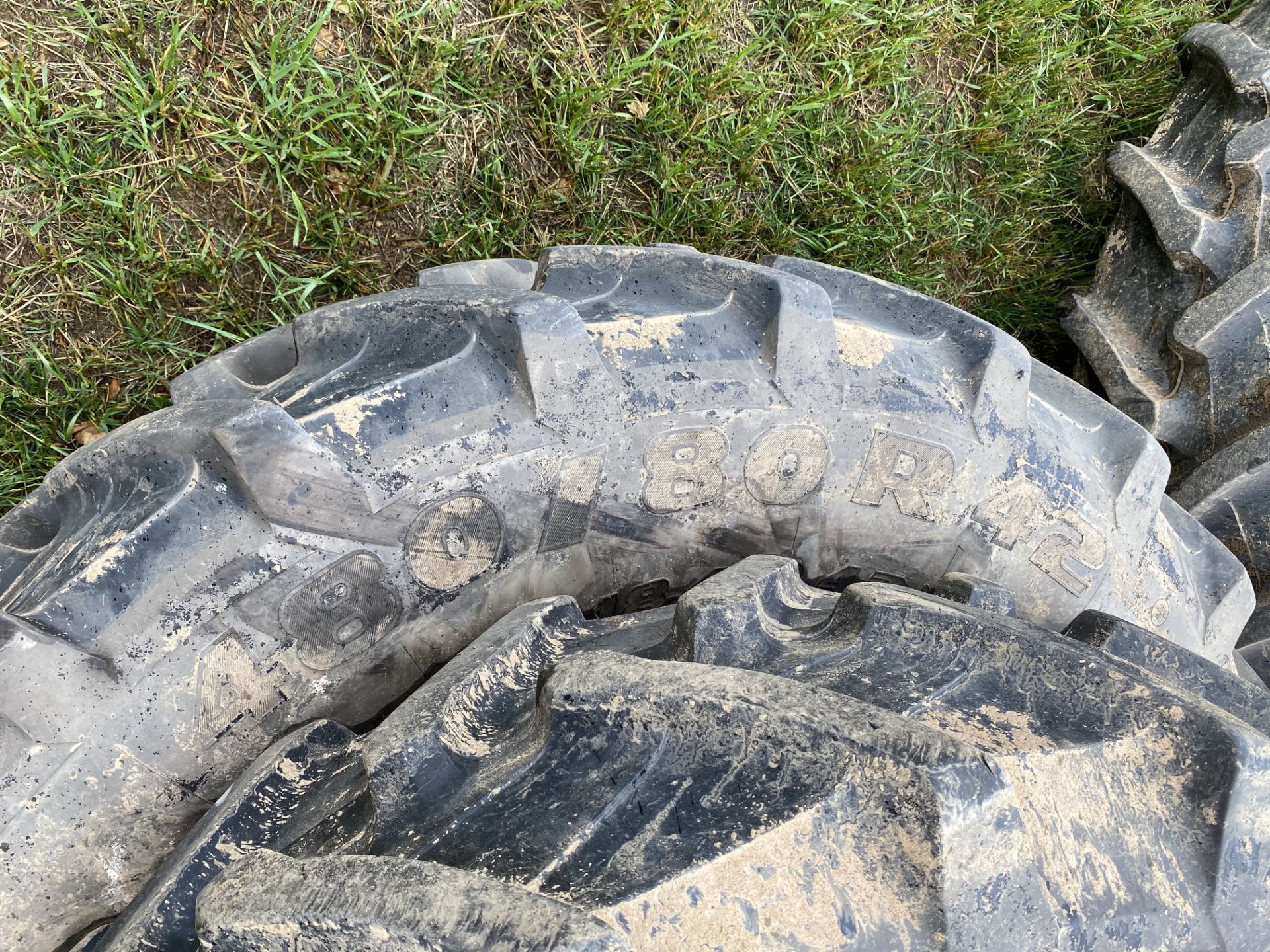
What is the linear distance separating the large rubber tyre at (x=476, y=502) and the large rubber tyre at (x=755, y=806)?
0.35ft

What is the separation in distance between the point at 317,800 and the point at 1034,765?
2.47ft

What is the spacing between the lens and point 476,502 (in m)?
1.16

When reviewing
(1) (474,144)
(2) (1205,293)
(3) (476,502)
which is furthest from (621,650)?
(2) (1205,293)

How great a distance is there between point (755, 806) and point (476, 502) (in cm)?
52

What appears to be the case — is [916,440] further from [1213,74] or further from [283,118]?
[1213,74]

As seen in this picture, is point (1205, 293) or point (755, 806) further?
point (1205, 293)

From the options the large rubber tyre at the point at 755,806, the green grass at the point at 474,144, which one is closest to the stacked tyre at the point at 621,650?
the large rubber tyre at the point at 755,806

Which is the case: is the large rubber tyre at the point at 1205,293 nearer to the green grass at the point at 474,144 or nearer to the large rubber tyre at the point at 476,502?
the green grass at the point at 474,144

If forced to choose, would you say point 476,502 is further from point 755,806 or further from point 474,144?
point 474,144

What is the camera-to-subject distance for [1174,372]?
6.33 feet

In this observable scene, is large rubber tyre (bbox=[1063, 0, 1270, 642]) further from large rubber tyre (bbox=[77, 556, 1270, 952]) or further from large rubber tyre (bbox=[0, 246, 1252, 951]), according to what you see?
large rubber tyre (bbox=[77, 556, 1270, 952])

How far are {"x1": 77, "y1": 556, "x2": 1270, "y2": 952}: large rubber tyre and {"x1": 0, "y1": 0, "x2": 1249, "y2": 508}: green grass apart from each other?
1.16 meters

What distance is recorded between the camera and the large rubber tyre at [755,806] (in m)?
0.78

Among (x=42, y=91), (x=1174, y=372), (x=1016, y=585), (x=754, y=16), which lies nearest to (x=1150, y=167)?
(x=1174, y=372)
